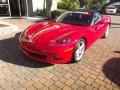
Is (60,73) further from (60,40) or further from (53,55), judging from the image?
(60,40)

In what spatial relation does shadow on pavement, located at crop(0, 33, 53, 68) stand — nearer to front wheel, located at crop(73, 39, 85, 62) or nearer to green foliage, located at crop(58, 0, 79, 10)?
front wheel, located at crop(73, 39, 85, 62)

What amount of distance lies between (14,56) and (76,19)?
2414 millimetres

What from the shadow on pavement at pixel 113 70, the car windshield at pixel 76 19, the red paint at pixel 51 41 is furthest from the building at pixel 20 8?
the shadow on pavement at pixel 113 70

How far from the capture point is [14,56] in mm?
4961

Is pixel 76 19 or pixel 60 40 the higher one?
pixel 76 19

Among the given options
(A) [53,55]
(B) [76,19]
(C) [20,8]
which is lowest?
(A) [53,55]

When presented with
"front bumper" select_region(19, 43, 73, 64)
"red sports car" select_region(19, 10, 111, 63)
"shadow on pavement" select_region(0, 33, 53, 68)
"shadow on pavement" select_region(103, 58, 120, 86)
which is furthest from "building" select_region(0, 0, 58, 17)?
"shadow on pavement" select_region(103, 58, 120, 86)

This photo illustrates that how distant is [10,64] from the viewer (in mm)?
4492

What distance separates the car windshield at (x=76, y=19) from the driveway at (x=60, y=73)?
1.08 m

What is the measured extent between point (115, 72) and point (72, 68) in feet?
3.83

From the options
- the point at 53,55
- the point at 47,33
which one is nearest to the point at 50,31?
the point at 47,33

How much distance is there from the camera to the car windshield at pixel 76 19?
5.25 m

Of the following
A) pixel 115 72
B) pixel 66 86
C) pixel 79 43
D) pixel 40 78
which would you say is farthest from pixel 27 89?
pixel 115 72

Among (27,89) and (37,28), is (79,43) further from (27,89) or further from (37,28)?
(27,89)
